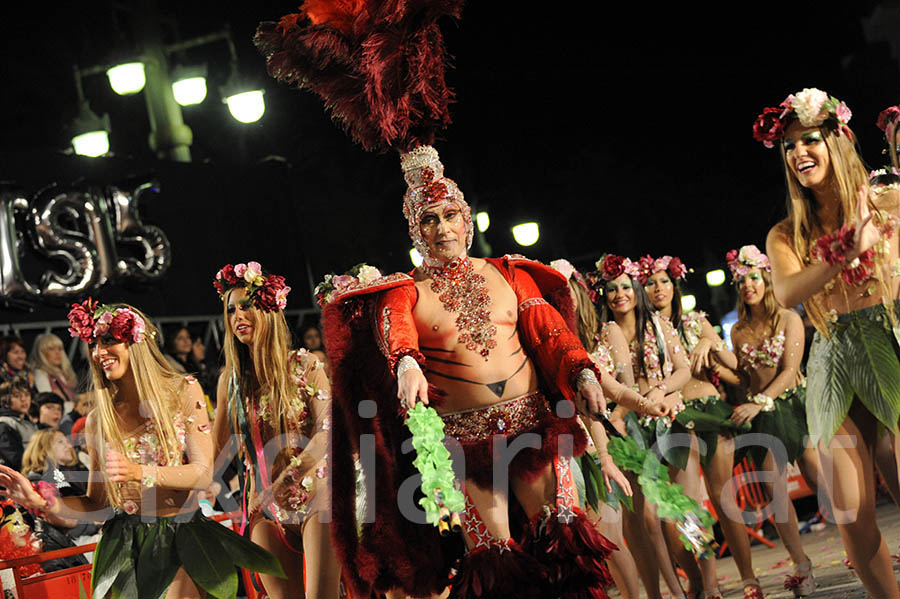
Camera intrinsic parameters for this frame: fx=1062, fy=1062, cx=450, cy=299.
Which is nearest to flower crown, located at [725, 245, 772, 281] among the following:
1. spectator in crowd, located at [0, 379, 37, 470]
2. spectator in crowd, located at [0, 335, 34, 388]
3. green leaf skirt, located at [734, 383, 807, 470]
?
green leaf skirt, located at [734, 383, 807, 470]

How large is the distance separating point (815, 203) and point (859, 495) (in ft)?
3.20

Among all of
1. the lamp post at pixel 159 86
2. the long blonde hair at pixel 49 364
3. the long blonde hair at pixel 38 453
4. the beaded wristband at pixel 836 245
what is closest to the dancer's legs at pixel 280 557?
the long blonde hair at pixel 38 453

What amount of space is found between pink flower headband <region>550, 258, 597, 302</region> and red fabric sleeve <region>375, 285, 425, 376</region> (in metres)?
0.63

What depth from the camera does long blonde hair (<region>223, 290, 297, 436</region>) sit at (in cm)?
463

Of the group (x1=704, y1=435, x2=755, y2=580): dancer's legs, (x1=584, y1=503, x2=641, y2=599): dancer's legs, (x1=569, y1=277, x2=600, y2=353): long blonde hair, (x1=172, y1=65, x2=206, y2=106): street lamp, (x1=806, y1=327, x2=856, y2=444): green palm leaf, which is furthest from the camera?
(x1=172, y1=65, x2=206, y2=106): street lamp

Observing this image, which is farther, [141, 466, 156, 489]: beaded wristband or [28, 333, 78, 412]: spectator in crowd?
[28, 333, 78, 412]: spectator in crowd

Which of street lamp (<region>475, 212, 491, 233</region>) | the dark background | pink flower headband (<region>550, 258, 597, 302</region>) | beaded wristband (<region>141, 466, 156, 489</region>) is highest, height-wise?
the dark background

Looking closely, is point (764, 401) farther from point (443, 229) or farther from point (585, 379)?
point (443, 229)

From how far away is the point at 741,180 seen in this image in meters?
9.51

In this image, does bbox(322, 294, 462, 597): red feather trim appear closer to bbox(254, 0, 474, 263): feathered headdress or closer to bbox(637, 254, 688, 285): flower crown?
bbox(254, 0, 474, 263): feathered headdress

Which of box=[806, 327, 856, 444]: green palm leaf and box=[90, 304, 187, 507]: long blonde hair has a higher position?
box=[90, 304, 187, 507]: long blonde hair

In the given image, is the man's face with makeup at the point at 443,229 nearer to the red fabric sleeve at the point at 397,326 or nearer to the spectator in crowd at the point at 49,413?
the red fabric sleeve at the point at 397,326

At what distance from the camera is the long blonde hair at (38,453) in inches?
228

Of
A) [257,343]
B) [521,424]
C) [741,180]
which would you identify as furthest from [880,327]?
[741,180]
